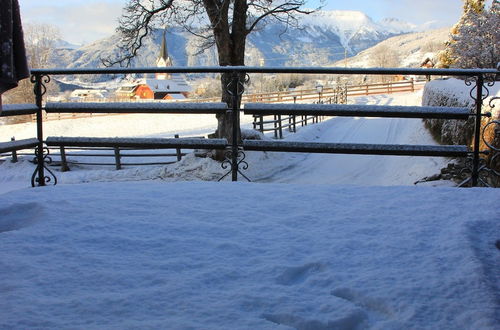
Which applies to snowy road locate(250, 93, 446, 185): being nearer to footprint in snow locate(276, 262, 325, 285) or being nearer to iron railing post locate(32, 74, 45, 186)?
iron railing post locate(32, 74, 45, 186)

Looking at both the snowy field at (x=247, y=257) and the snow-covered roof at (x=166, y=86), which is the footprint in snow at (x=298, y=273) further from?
the snow-covered roof at (x=166, y=86)

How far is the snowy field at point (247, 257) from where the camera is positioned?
1.68m

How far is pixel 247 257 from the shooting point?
7.29 ft

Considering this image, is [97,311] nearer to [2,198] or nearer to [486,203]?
[2,198]

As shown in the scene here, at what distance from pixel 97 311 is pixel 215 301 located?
42cm

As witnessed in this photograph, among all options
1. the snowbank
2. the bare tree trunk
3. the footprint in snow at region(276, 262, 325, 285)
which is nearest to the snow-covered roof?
the bare tree trunk

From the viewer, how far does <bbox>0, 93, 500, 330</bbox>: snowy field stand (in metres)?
1.68

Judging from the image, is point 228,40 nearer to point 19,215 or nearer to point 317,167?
point 317,167

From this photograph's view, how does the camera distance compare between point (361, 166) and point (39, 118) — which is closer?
point (39, 118)

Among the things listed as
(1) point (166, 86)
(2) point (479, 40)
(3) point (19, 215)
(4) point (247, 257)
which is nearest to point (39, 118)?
(3) point (19, 215)

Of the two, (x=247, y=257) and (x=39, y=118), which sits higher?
(x=39, y=118)

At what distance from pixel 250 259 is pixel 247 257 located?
3 cm

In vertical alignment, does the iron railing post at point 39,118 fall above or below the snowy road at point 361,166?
above

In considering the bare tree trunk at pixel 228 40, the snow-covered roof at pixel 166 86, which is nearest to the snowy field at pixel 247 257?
the bare tree trunk at pixel 228 40
